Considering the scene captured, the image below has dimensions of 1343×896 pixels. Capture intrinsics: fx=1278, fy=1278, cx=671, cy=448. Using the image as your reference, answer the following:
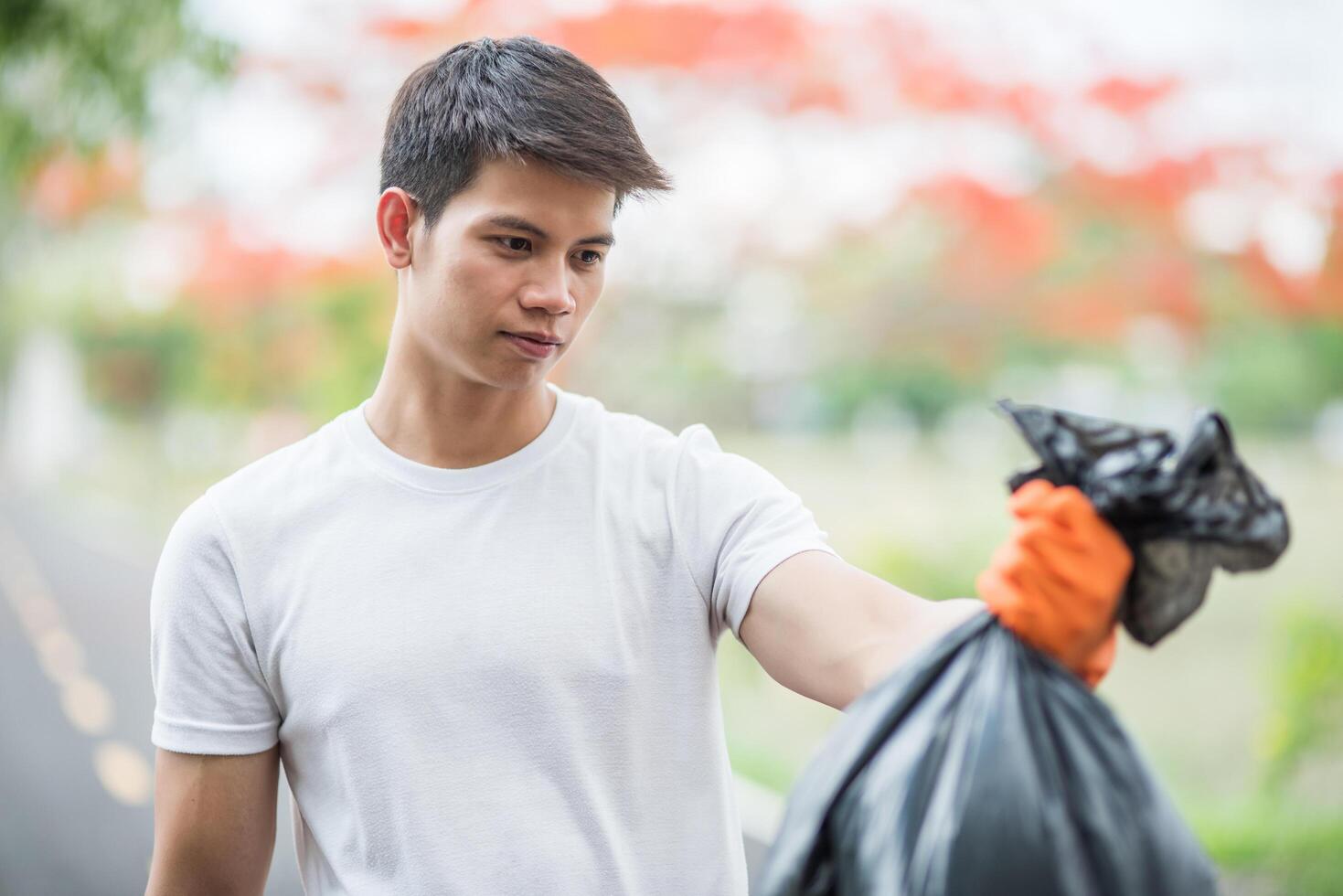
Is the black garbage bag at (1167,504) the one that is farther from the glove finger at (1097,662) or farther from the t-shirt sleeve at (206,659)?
the t-shirt sleeve at (206,659)

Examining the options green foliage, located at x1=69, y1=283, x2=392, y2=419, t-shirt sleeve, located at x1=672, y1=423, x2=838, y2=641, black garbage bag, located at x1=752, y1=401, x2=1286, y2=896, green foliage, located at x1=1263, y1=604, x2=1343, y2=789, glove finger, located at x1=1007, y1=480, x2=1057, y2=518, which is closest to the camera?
black garbage bag, located at x1=752, y1=401, x2=1286, y2=896

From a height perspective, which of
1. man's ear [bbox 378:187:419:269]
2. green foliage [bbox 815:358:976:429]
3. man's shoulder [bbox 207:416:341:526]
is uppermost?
green foliage [bbox 815:358:976:429]

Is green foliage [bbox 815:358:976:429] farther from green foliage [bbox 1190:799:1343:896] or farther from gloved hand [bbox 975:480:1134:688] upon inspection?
gloved hand [bbox 975:480:1134:688]

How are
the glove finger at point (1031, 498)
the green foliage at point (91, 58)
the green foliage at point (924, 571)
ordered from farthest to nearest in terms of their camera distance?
the green foliage at point (924, 571)
the green foliage at point (91, 58)
the glove finger at point (1031, 498)

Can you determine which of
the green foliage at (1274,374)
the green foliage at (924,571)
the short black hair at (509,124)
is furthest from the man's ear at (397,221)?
the green foliage at (1274,374)

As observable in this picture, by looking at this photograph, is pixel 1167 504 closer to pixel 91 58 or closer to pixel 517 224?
pixel 517 224

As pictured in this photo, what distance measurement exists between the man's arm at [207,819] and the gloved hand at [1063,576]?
3.12 feet

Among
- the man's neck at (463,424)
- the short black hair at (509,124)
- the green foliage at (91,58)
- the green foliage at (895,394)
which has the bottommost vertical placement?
the man's neck at (463,424)

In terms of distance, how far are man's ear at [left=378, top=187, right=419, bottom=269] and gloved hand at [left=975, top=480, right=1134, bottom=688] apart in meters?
0.89

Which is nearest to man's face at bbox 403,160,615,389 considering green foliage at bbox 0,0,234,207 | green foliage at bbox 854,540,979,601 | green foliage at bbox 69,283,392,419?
green foliage at bbox 0,0,234,207

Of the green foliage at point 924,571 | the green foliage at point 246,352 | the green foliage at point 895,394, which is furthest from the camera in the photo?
the green foliage at point 895,394

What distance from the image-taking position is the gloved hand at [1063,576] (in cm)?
106

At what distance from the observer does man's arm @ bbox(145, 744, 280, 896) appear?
1.53m

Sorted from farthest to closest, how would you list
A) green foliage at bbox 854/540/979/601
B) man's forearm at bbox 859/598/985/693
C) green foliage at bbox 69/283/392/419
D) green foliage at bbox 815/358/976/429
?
green foliage at bbox 815/358/976/429
green foliage at bbox 69/283/392/419
green foliage at bbox 854/540/979/601
man's forearm at bbox 859/598/985/693
